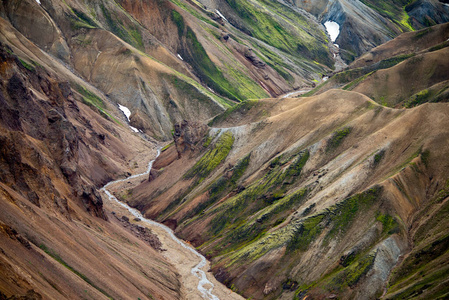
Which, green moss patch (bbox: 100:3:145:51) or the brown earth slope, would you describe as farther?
green moss patch (bbox: 100:3:145:51)

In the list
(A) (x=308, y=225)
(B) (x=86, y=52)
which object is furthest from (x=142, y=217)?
(B) (x=86, y=52)

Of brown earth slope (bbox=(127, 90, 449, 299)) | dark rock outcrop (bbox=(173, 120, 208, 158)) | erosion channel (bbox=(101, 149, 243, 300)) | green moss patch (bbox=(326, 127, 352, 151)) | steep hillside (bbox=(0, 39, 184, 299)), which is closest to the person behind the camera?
steep hillside (bbox=(0, 39, 184, 299))

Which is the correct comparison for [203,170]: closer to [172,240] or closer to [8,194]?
[172,240]

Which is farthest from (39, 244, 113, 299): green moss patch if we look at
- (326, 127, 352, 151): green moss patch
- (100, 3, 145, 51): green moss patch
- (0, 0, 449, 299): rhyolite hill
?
(100, 3, 145, 51): green moss patch

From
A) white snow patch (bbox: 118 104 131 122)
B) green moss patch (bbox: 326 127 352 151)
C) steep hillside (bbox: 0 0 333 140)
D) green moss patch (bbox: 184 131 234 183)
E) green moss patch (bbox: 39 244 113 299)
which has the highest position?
green moss patch (bbox: 326 127 352 151)

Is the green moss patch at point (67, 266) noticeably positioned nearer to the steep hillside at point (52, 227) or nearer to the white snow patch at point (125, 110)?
the steep hillside at point (52, 227)

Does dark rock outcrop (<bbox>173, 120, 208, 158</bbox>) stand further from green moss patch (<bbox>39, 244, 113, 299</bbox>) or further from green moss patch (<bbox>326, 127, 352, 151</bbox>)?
green moss patch (<bbox>39, 244, 113, 299</bbox>)

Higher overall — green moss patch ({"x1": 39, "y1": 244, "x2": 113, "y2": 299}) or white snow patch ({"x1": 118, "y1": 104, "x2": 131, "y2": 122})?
green moss patch ({"x1": 39, "y1": 244, "x2": 113, "y2": 299})

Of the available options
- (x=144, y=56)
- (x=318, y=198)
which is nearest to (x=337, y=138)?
(x=318, y=198)
